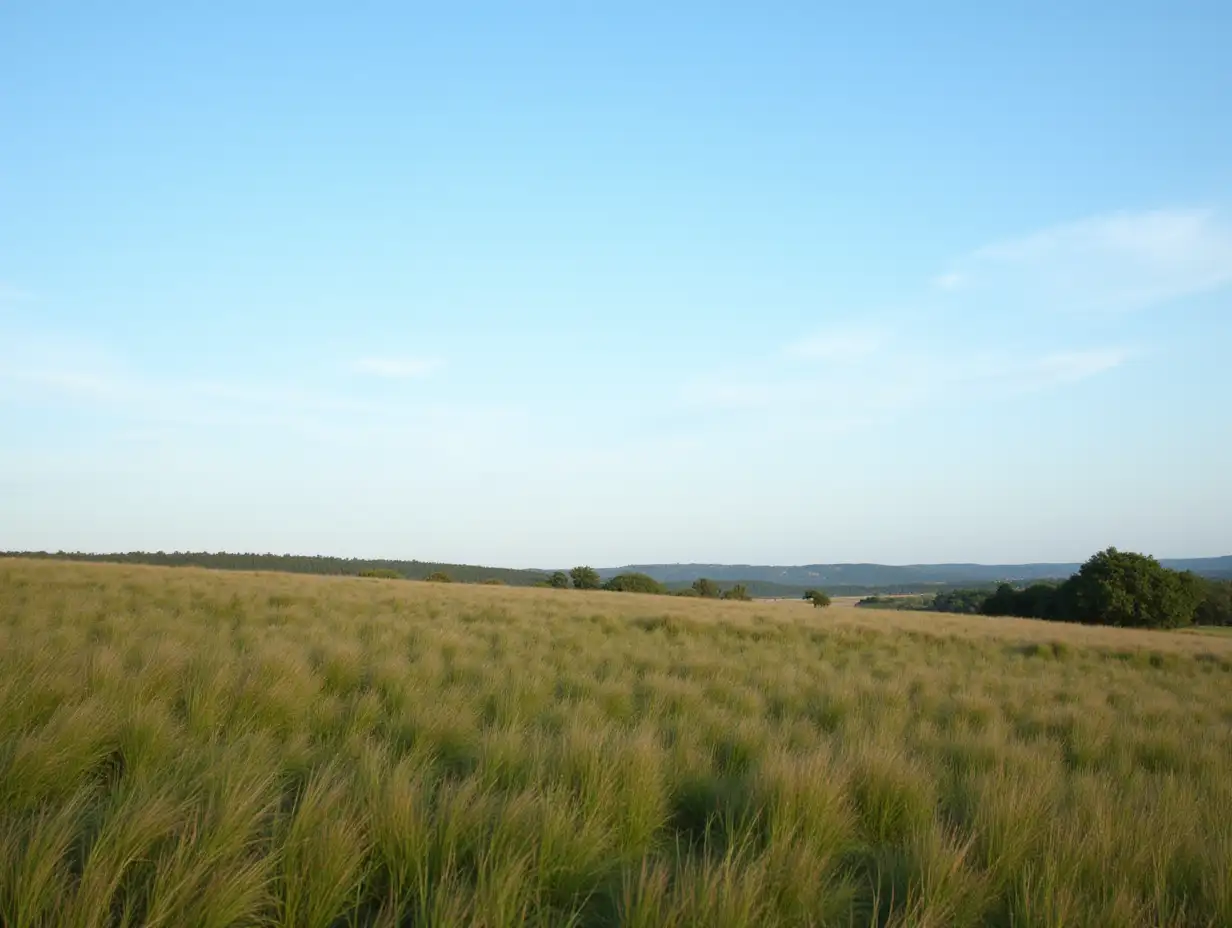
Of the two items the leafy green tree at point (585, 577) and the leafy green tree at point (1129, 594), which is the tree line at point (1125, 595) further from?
the leafy green tree at point (585, 577)

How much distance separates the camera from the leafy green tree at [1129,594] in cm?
5000

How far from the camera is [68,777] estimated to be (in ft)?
11.1

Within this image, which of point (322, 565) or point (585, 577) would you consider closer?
point (585, 577)

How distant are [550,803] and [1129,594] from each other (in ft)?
190

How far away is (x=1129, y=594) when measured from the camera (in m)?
50.4

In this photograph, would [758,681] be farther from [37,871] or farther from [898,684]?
[37,871]

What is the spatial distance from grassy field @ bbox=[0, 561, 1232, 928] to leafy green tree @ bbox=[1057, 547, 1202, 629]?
49481 mm

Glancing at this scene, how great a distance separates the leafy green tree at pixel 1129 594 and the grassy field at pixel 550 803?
49.5m

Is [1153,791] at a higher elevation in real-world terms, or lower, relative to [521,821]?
lower

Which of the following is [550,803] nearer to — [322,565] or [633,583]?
[633,583]

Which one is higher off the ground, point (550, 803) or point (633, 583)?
point (550, 803)

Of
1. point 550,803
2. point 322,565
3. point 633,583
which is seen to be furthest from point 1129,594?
point 322,565

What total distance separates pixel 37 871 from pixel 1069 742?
766 centimetres

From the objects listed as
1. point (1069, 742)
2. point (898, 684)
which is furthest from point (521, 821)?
point (898, 684)
